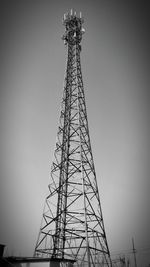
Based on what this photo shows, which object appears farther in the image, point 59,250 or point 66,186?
point 66,186

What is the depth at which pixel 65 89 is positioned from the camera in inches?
668

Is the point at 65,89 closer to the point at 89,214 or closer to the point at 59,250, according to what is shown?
the point at 89,214

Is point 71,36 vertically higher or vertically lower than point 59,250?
higher

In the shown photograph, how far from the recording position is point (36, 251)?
10.9 meters

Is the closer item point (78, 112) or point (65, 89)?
point (78, 112)

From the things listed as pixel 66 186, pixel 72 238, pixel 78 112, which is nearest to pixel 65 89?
pixel 78 112

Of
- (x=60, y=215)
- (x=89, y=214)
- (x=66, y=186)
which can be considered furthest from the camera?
(x=66, y=186)

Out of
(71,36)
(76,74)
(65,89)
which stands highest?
(71,36)

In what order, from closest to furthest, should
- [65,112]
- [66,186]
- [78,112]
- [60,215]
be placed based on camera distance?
[60,215] < [66,186] < [78,112] < [65,112]

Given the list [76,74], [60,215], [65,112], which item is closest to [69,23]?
[76,74]

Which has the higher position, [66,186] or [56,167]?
[56,167]

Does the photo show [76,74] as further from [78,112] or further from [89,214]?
[89,214]

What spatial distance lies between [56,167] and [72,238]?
15.4 ft

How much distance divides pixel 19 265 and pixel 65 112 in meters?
10.5
